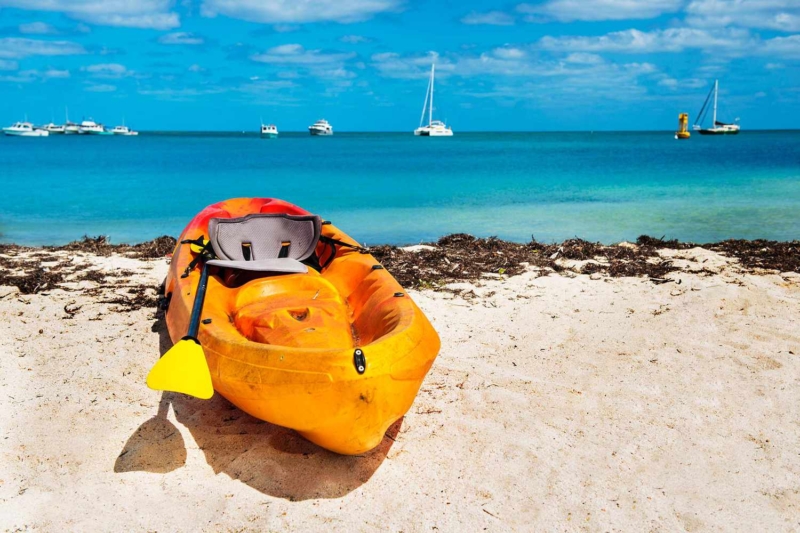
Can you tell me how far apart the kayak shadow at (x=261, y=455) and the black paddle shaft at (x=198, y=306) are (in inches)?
27.3

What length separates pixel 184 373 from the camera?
3.36 m

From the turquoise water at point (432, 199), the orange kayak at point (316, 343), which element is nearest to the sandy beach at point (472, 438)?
the orange kayak at point (316, 343)

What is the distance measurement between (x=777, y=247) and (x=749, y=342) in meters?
4.32

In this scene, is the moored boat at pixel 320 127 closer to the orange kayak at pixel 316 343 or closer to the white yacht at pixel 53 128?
the white yacht at pixel 53 128

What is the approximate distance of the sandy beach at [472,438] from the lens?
3.21 metres

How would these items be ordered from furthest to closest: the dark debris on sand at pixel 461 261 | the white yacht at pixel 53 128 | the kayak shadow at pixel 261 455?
the white yacht at pixel 53 128
the dark debris on sand at pixel 461 261
the kayak shadow at pixel 261 455

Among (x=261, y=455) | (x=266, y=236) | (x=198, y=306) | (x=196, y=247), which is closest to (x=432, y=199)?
(x=266, y=236)

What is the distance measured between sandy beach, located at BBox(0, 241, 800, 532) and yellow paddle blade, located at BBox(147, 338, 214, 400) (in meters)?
0.55

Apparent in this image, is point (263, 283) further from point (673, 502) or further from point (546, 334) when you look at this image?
point (673, 502)

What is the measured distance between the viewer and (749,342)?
17.4ft

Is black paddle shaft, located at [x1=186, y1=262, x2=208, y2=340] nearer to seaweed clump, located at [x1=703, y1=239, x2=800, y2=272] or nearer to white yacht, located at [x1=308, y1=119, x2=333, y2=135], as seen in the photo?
seaweed clump, located at [x1=703, y1=239, x2=800, y2=272]

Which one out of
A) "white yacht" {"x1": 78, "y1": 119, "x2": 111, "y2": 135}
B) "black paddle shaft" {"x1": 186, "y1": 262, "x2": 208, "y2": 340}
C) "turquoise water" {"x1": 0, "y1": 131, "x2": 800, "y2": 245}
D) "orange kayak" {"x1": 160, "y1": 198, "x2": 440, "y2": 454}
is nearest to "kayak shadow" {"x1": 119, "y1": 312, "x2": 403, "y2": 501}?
"orange kayak" {"x1": 160, "y1": 198, "x2": 440, "y2": 454}

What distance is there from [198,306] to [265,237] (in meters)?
1.72

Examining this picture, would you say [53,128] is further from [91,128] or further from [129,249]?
[129,249]
